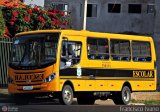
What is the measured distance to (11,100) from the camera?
2150 cm

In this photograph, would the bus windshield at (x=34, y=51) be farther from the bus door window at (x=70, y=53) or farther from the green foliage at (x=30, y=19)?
the green foliage at (x=30, y=19)

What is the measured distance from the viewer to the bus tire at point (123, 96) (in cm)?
2239

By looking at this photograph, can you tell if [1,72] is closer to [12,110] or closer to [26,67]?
[26,67]

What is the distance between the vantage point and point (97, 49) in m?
20.9

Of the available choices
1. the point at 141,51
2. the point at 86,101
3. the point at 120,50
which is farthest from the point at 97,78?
the point at 141,51

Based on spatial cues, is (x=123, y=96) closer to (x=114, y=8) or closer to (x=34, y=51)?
(x=34, y=51)

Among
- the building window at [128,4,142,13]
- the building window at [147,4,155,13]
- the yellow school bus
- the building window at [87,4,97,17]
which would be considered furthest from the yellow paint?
the building window at [87,4,97,17]

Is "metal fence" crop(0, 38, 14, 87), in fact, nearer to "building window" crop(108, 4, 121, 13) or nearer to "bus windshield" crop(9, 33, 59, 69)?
"bus windshield" crop(9, 33, 59, 69)

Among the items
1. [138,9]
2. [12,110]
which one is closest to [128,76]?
[12,110]

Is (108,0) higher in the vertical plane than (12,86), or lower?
higher

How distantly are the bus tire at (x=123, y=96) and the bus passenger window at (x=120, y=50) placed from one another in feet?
4.24

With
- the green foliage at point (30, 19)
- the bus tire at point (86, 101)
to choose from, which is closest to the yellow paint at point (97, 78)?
the bus tire at point (86, 101)

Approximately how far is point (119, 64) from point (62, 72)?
390cm

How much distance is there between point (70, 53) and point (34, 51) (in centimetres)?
127
